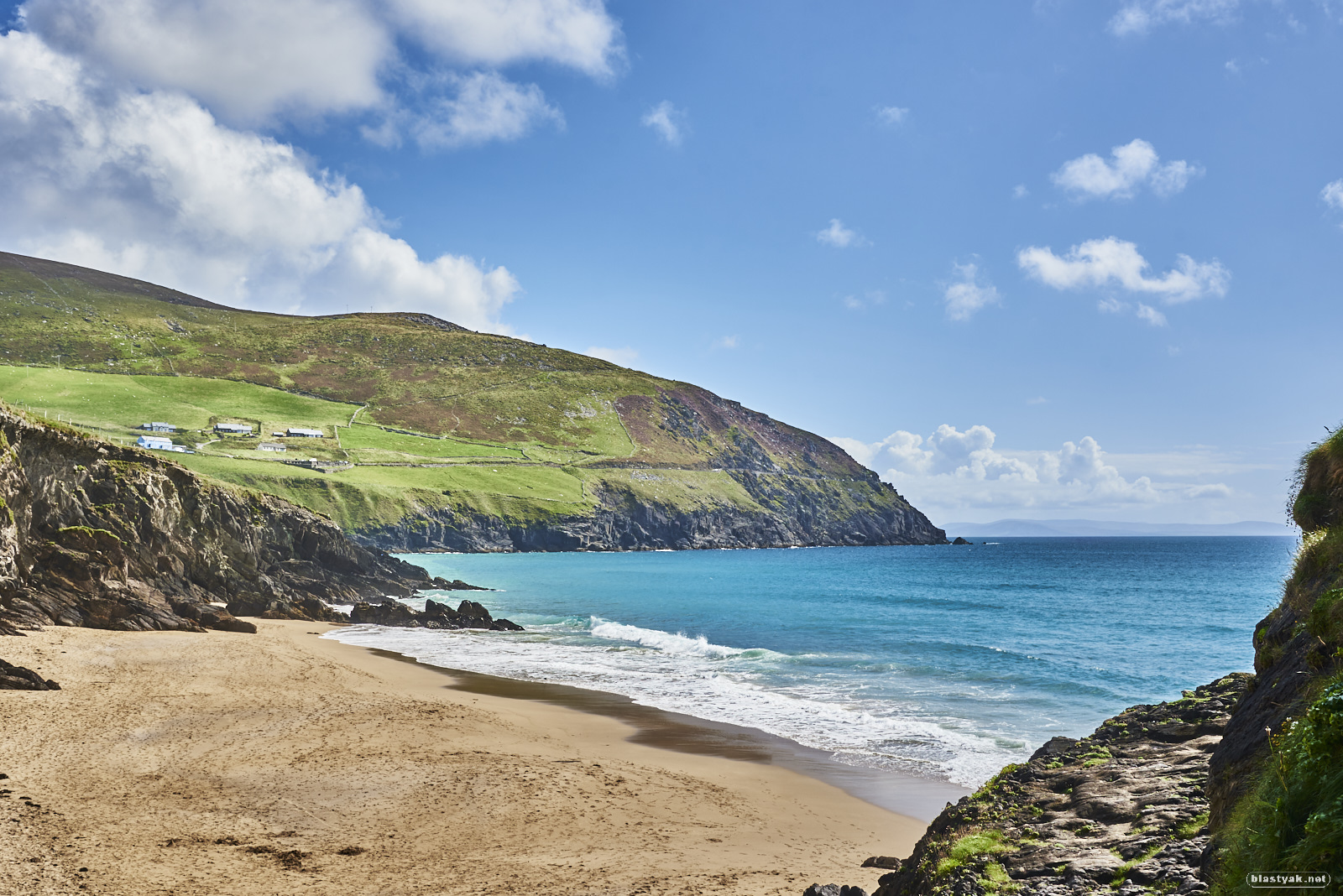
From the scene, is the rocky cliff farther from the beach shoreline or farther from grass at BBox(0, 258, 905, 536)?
grass at BBox(0, 258, 905, 536)

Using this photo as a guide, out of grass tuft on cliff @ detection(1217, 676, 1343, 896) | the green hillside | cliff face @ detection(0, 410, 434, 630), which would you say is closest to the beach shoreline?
grass tuft on cliff @ detection(1217, 676, 1343, 896)

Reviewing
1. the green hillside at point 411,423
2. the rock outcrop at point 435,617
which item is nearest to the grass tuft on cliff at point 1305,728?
the rock outcrop at point 435,617

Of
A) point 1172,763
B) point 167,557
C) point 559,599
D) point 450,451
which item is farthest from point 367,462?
point 1172,763

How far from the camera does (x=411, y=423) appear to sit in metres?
143

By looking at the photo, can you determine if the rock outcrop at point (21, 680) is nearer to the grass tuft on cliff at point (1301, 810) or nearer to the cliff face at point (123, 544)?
the cliff face at point (123, 544)

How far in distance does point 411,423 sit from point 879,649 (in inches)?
4918

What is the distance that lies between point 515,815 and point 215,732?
8649 millimetres

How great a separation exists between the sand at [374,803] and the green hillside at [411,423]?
79.4 metres

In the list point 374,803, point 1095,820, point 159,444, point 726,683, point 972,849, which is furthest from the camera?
point 159,444

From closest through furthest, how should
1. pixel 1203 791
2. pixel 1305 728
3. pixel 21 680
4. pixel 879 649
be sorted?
pixel 1305 728 → pixel 1203 791 → pixel 21 680 → pixel 879 649

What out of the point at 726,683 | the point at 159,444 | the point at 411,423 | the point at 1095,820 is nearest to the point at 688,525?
the point at 411,423

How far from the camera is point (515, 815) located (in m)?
12.4

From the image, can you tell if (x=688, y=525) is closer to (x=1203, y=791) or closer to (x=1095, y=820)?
(x=1095, y=820)

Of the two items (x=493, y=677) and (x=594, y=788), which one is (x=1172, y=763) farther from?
(x=493, y=677)
